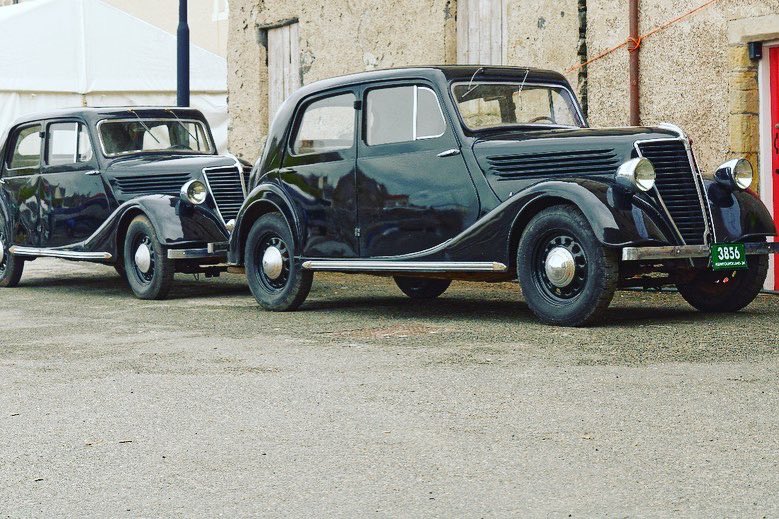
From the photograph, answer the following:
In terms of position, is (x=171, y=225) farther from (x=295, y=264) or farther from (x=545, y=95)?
(x=545, y=95)

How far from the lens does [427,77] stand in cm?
965

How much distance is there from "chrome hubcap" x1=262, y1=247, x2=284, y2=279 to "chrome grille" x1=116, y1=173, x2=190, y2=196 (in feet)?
6.78

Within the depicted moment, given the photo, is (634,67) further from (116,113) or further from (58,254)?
(58,254)

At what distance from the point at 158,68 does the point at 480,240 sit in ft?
57.7

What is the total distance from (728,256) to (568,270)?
108cm

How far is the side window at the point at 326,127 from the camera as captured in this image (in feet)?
33.3

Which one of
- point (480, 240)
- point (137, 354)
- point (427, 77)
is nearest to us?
point (137, 354)

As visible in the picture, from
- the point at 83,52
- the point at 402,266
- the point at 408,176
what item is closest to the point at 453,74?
the point at 408,176

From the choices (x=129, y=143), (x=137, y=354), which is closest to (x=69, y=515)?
(x=137, y=354)

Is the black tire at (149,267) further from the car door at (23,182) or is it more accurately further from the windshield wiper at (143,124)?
the car door at (23,182)

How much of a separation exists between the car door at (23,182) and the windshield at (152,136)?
1.09 meters

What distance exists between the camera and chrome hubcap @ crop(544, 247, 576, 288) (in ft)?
27.6

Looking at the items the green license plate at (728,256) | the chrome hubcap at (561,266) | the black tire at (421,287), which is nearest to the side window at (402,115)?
the chrome hubcap at (561,266)

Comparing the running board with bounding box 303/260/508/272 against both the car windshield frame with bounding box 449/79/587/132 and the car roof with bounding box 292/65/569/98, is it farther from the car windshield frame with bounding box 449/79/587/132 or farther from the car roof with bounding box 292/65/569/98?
the car roof with bounding box 292/65/569/98
